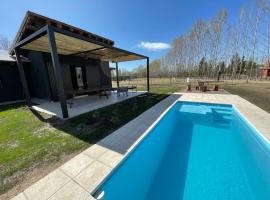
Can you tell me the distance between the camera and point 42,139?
132 inches

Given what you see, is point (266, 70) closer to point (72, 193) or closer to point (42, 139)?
point (72, 193)

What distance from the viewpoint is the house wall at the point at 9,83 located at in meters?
8.10

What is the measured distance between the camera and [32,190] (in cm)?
179

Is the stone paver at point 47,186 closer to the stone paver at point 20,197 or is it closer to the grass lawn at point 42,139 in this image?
the stone paver at point 20,197

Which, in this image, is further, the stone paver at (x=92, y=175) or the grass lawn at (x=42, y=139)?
the grass lawn at (x=42, y=139)

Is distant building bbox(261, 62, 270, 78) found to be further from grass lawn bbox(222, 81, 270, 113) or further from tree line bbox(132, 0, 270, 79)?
grass lawn bbox(222, 81, 270, 113)

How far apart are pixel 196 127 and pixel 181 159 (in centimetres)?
218

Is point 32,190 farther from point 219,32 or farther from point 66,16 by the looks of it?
point 219,32

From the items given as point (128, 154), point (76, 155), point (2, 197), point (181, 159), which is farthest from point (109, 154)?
point (181, 159)

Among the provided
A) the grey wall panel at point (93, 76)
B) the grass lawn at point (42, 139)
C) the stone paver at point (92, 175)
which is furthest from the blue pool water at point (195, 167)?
the grey wall panel at point (93, 76)

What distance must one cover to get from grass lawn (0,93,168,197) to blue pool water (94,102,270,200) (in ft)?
4.07

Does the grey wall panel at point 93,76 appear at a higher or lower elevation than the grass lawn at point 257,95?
higher

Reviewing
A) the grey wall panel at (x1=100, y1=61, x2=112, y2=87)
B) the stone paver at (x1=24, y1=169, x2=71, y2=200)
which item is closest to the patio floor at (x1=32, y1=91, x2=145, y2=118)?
the stone paver at (x1=24, y1=169, x2=71, y2=200)

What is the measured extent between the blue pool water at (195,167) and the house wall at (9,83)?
1017 centimetres
